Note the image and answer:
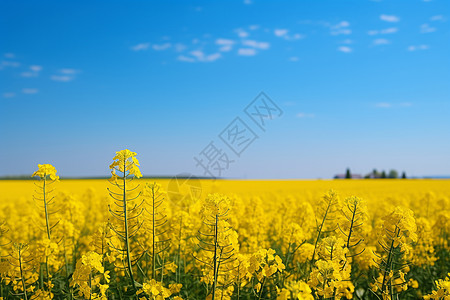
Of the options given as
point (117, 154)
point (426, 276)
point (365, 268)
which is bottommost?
point (426, 276)

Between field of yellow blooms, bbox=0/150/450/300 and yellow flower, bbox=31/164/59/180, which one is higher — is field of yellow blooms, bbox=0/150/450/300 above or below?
below

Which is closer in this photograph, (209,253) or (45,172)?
(45,172)

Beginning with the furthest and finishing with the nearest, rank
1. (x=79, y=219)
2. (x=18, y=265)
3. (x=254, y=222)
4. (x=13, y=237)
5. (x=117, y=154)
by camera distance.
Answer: (x=13, y=237) → (x=79, y=219) → (x=254, y=222) → (x=18, y=265) → (x=117, y=154)

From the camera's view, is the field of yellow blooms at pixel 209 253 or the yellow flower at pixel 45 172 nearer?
the field of yellow blooms at pixel 209 253

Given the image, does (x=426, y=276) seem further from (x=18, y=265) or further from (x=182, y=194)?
(x=18, y=265)

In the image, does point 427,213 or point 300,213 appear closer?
point 300,213

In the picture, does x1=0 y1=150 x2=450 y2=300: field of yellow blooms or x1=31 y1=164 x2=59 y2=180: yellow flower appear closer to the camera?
x1=0 y1=150 x2=450 y2=300: field of yellow blooms

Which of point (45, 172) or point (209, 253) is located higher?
point (45, 172)

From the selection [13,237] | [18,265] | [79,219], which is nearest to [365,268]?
[18,265]

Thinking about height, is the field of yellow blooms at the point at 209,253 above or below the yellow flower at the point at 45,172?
below

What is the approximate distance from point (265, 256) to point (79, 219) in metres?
5.54

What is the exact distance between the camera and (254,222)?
22.3 ft

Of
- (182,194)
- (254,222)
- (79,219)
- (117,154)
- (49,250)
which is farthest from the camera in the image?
(182,194)

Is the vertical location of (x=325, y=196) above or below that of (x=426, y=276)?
above
